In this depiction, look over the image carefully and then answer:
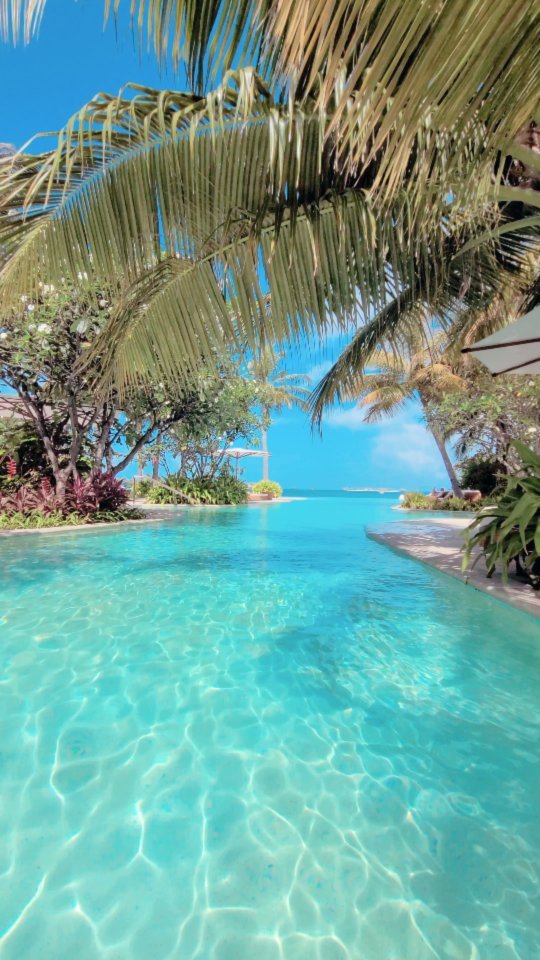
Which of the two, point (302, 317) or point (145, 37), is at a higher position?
point (145, 37)

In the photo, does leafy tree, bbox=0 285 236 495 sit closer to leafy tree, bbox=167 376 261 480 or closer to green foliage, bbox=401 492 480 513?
leafy tree, bbox=167 376 261 480

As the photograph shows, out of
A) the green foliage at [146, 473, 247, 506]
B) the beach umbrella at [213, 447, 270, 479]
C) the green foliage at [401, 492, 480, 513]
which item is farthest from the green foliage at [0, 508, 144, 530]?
the green foliage at [401, 492, 480, 513]

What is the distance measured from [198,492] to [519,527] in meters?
15.5

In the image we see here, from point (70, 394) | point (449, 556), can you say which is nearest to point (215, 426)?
point (70, 394)

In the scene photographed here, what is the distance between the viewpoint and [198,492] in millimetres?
18594

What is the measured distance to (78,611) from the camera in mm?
3980

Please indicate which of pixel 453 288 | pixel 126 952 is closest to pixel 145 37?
pixel 126 952

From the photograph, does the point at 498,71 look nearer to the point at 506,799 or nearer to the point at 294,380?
the point at 506,799

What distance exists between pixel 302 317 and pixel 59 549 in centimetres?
608

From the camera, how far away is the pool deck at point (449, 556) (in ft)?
13.0

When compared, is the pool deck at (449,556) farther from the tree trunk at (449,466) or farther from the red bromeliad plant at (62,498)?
the tree trunk at (449,466)

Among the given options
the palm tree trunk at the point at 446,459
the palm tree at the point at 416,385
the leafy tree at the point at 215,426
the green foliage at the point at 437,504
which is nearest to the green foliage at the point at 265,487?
the leafy tree at the point at 215,426

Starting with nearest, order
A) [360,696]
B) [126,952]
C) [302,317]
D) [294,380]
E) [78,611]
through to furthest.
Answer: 1. [126,952]
2. [360,696]
3. [302,317]
4. [78,611]
5. [294,380]

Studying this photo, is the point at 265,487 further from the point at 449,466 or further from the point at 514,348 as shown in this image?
the point at 514,348
